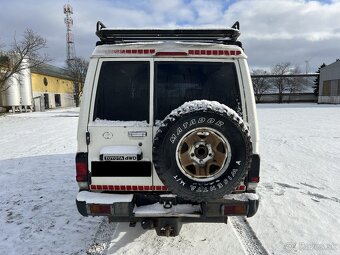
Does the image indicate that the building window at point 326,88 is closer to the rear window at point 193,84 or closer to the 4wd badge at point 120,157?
the rear window at point 193,84

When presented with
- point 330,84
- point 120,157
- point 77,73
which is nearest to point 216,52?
point 120,157

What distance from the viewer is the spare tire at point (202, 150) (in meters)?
2.59

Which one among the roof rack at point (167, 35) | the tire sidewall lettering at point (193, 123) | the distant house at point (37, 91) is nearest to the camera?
the tire sidewall lettering at point (193, 123)

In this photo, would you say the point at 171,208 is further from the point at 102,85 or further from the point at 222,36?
the point at 222,36

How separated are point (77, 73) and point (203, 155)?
51.5 m

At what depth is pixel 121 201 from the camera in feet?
9.22

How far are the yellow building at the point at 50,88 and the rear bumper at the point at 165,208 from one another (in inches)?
1470

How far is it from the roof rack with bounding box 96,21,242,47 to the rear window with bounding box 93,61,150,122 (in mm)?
450

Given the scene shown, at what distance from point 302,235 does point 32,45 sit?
32.7m

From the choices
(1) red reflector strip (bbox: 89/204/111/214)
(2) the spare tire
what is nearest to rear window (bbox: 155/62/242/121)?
(2) the spare tire

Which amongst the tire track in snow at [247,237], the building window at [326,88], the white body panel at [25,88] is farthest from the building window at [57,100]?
the tire track in snow at [247,237]

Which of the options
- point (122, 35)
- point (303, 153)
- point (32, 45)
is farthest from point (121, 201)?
point (32, 45)

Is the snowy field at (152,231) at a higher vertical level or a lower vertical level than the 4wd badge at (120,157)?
lower

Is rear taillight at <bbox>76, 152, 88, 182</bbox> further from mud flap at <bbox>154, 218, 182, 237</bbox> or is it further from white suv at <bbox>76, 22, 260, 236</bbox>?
mud flap at <bbox>154, 218, 182, 237</bbox>
